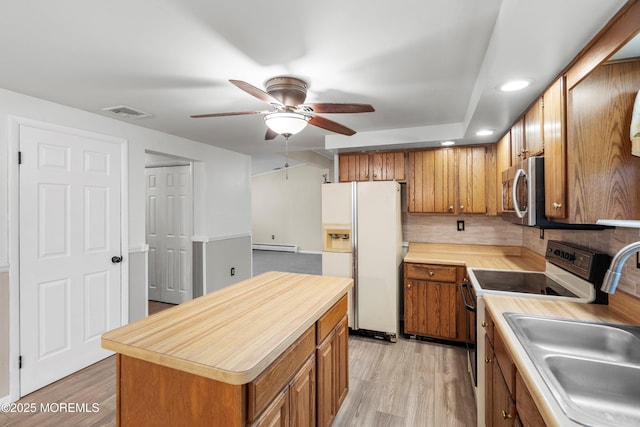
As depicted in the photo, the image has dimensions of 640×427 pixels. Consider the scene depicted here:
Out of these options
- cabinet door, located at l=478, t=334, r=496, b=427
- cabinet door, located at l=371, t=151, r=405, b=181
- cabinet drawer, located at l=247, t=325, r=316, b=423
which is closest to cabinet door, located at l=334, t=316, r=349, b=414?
cabinet drawer, located at l=247, t=325, r=316, b=423

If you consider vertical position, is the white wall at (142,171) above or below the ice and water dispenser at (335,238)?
above

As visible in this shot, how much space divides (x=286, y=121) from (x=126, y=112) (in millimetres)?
1759

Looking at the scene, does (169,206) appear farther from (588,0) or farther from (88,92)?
(588,0)

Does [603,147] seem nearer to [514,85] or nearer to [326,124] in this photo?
[514,85]

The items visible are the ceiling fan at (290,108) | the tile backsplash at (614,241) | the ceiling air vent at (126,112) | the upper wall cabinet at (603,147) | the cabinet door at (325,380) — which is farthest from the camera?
the ceiling air vent at (126,112)

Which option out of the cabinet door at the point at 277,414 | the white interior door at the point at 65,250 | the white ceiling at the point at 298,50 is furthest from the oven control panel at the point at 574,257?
the white interior door at the point at 65,250

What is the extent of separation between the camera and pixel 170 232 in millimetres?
4477

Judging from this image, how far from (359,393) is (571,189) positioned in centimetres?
197

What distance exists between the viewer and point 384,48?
168 cm

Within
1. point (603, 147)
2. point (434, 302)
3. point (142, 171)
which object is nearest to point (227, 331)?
point (603, 147)

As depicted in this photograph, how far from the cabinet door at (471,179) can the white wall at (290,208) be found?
5285mm

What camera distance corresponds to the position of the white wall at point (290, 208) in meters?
8.86

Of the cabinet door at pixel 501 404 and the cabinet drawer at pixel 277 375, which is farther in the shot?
the cabinet door at pixel 501 404

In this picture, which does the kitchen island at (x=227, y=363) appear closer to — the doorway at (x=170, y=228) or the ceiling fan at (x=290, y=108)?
the ceiling fan at (x=290, y=108)
